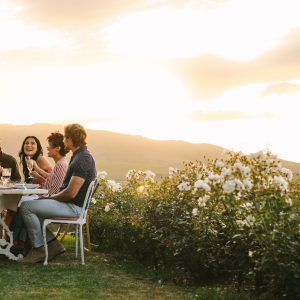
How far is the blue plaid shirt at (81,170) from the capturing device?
403cm

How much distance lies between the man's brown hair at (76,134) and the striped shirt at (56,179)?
1.30 feet

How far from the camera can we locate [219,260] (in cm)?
297

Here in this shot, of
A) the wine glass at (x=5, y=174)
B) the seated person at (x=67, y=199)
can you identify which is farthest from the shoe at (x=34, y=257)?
the wine glass at (x=5, y=174)

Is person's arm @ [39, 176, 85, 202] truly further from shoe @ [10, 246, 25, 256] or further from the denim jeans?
shoe @ [10, 246, 25, 256]

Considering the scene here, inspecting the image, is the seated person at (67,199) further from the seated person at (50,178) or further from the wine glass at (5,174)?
the wine glass at (5,174)

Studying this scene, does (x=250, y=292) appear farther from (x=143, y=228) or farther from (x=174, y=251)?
(x=143, y=228)

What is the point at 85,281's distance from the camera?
3.43 metres

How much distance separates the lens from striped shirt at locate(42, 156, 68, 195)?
4410 mm

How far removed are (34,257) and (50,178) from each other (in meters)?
0.93

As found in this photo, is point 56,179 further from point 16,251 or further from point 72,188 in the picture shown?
point 16,251

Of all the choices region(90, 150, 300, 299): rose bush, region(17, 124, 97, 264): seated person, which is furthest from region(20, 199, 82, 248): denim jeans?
region(90, 150, 300, 299): rose bush

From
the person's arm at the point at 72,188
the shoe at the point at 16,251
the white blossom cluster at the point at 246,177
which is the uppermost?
the white blossom cluster at the point at 246,177

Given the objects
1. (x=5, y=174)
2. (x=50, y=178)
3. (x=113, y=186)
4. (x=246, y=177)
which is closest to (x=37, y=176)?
(x=50, y=178)

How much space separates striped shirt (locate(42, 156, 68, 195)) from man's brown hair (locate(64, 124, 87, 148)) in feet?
1.30
